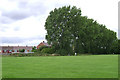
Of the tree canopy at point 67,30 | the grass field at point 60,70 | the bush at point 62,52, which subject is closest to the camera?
the grass field at point 60,70

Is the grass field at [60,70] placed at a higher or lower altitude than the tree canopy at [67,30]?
lower

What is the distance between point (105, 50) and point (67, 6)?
25496mm

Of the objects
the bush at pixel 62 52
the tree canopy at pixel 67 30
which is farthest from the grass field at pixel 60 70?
the tree canopy at pixel 67 30

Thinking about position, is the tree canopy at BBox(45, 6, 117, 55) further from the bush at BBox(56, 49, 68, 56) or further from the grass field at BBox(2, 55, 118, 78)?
the grass field at BBox(2, 55, 118, 78)

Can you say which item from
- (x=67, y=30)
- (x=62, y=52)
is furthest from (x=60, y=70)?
(x=67, y=30)

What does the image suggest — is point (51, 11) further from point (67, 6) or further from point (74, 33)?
point (74, 33)

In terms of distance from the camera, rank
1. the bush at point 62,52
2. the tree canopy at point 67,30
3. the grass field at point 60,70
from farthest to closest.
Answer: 1. the tree canopy at point 67,30
2. the bush at point 62,52
3. the grass field at point 60,70

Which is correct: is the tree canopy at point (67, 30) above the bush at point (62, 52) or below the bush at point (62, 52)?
above

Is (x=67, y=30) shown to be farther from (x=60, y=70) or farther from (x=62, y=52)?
(x=60, y=70)

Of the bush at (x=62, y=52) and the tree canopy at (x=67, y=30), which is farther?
the tree canopy at (x=67, y=30)

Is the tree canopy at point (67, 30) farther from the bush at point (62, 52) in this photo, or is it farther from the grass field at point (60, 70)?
the grass field at point (60, 70)

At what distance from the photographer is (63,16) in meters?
46.9

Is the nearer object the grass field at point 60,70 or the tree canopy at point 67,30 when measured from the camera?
the grass field at point 60,70

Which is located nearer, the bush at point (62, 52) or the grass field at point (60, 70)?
the grass field at point (60, 70)
